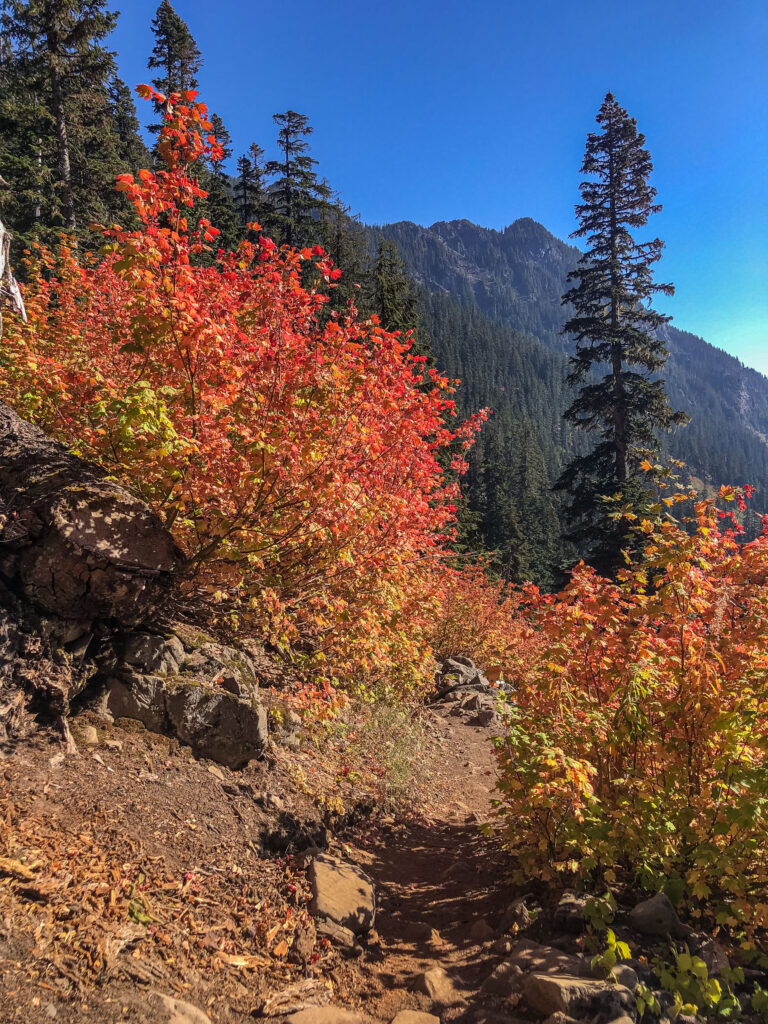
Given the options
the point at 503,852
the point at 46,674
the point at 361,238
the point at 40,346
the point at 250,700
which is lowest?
the point at 503,852

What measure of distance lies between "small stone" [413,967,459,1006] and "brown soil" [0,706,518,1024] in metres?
0.06

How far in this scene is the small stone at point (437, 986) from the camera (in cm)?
282

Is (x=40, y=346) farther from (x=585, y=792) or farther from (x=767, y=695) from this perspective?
(x=767, y=695)

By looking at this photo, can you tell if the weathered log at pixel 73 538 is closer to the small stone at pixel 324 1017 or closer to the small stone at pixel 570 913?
the small stone at pixel 324 1017

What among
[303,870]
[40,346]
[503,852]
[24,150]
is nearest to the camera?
[303,870]

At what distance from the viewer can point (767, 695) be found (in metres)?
2.72

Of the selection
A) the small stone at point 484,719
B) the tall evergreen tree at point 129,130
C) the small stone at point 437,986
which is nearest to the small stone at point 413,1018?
the small stone at point 437,986

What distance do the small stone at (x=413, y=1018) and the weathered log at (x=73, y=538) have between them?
9.89ft

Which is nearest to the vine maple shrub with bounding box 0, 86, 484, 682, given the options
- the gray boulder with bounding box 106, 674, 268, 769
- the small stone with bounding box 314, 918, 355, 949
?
the gray boulder with bounding box 106, 674, 268, 769

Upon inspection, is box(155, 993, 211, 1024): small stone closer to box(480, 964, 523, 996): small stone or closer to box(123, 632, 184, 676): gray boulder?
box(480, 964, 523, 996): small stone

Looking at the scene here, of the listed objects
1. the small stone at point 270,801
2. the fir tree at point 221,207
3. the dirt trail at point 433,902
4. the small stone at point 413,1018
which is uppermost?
the fir tree at point 221,207

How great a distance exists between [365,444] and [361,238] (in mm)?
33189

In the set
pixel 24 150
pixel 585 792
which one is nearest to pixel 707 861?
pixel 585 792

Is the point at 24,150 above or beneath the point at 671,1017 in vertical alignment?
above
